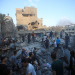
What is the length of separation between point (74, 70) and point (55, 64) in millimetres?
1002

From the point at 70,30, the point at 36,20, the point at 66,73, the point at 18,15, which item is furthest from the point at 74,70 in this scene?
the point at 18,15

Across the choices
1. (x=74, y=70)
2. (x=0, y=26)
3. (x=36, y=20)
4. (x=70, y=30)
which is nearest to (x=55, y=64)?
(x=74, y=70)

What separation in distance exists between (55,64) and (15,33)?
17.7 m

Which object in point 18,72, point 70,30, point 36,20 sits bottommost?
point 18,72

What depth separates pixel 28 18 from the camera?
3083 cm

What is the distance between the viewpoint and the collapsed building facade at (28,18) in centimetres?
2959

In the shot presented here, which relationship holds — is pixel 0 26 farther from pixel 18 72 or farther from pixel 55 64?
pixel 55 64

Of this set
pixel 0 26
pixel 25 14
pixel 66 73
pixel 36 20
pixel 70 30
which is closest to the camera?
pixel 66 73

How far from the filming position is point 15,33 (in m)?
18.7

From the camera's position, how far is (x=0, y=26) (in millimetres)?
13461

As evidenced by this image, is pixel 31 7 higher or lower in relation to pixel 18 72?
higher

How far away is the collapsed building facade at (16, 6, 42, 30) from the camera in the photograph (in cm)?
2959

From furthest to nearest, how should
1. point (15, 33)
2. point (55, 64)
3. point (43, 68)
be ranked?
point (15, 33)
point (43, 68)
point (55, 64)

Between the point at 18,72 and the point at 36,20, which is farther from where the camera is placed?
the point at 36,20
